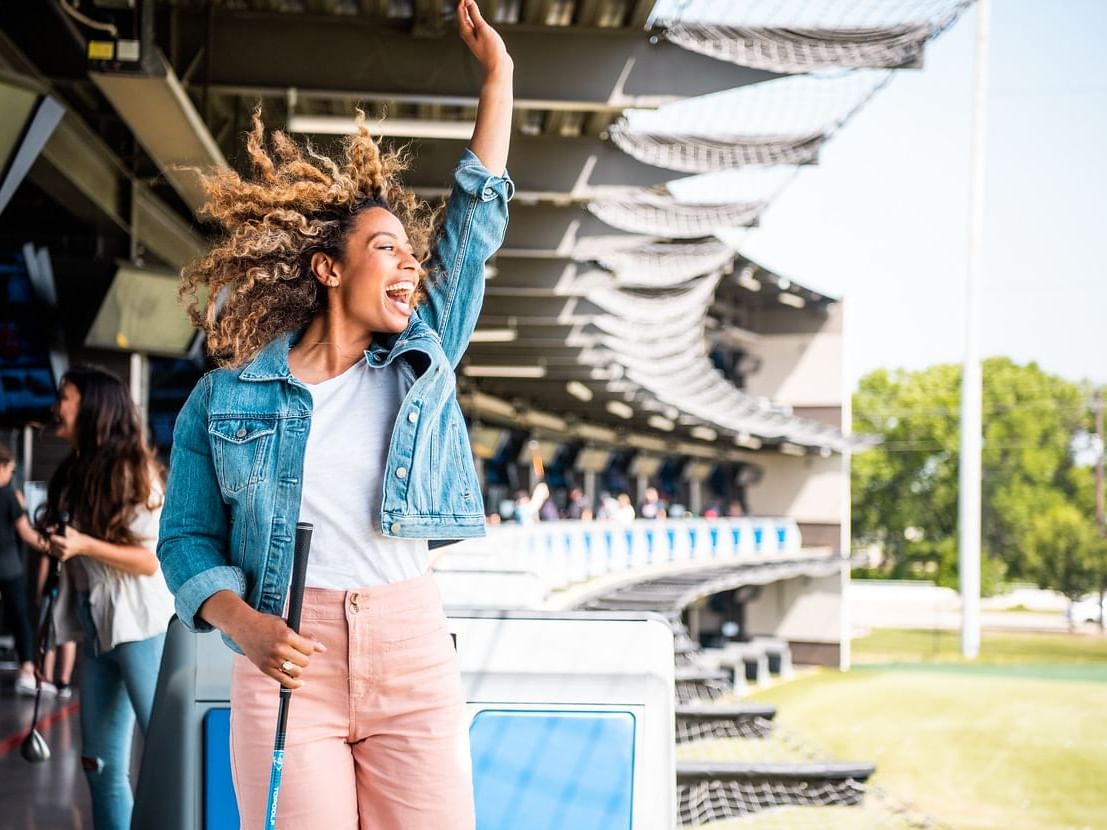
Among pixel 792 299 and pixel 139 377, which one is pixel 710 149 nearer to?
pixel 139 377

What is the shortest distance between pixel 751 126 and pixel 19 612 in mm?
7461

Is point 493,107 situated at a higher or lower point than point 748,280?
lower

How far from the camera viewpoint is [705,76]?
9445 millimetres

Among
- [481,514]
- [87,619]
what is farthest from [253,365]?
[87,619]

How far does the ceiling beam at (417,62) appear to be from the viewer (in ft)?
28.4

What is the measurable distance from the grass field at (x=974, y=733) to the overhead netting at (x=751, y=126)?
65.0 ft

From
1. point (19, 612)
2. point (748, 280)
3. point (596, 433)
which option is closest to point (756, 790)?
point (19, 612)

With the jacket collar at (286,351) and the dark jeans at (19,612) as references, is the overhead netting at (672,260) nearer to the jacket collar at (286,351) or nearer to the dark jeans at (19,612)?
the dark jeans at (19,612)

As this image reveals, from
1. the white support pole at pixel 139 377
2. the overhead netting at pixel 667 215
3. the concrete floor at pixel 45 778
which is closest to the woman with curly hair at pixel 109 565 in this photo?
the concrete floor at pixel 45 778

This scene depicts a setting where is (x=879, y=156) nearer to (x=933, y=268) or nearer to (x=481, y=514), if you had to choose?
(x=933, y=268)

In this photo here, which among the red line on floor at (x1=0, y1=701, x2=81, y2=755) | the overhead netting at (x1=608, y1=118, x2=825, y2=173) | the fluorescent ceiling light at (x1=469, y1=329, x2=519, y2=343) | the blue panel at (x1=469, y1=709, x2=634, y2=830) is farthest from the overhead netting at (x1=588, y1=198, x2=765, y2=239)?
the blue panel at (x1=469, y1=709, x2=634, y2=830)

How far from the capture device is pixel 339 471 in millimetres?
2227

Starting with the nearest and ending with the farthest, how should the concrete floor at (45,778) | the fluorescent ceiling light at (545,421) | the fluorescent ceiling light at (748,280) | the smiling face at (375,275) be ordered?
the smiling face at (375,275) → the concrete floor at (45,778) → the fluorescent ceiling light at (545,421) → the fluorescent ceiling light at (748,280)

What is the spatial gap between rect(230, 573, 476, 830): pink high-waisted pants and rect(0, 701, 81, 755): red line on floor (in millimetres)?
5147
